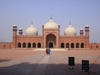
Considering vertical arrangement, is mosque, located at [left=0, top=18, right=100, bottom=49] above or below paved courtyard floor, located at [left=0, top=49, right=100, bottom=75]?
above

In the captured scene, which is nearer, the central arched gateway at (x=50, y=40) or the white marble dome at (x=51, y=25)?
the white marble dome at (x=51, y=25)

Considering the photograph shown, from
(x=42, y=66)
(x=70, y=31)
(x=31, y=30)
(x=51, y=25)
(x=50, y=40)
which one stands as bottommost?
(x=42, y=66)

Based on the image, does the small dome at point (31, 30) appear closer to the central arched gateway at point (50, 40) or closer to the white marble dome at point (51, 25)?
the white marble dome at point (51, 25)

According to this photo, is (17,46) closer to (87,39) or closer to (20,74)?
(87,39)

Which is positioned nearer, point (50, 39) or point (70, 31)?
point (50, 39)

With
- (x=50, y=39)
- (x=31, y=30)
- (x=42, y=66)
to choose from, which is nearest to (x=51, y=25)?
(x=50, y=39)

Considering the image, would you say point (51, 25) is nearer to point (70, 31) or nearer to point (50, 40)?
point (50, 40)

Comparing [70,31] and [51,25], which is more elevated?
[51,25]

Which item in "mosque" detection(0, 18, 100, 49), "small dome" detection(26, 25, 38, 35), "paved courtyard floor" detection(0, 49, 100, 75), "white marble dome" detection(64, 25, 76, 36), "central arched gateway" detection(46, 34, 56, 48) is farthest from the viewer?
"small dome" detection(26, 25, 38, 35)

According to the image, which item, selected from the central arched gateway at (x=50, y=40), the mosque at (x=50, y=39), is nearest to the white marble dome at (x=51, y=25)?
the mosque at (x=50, y=39)

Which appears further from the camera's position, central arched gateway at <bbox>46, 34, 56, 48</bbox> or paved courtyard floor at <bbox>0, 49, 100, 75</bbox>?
central arched gateway at <bbox>46, 34, 56, 48</bbox>

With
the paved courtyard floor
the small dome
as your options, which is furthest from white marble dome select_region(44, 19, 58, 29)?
the paved courtyard floor

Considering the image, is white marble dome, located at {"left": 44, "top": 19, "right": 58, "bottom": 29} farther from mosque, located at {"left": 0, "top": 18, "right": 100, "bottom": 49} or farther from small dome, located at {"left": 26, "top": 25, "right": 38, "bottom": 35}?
small dome, located at {"left": 26, "top": 25, "right": 38, "bottom": 35}

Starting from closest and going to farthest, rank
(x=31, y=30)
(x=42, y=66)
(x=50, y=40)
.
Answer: (x=42, y=66), (x=50, y=40), (x=31, y=30)
